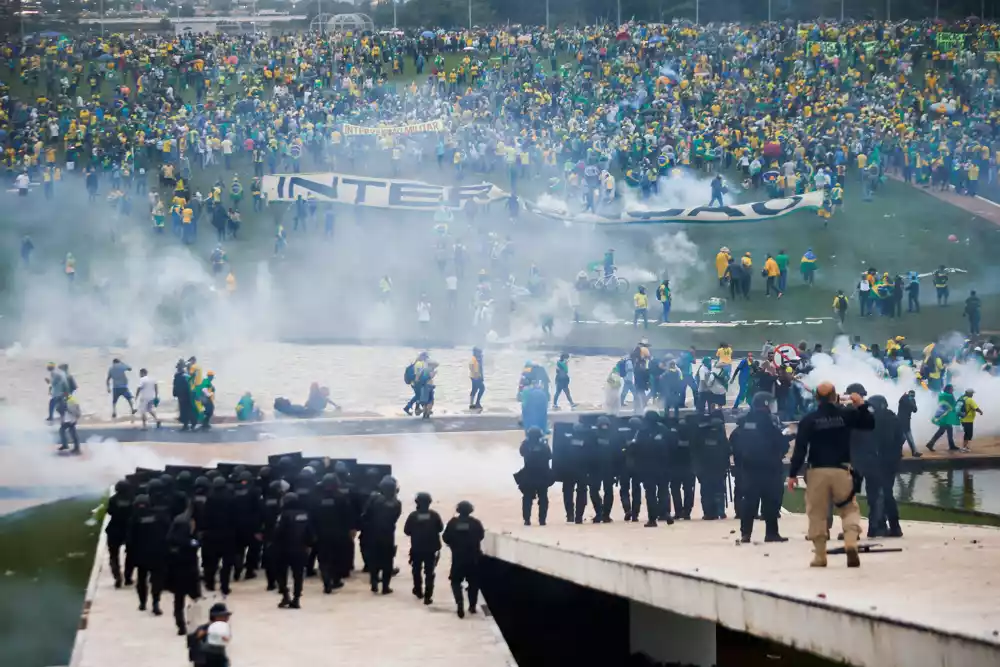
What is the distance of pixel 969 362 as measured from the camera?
31250mm

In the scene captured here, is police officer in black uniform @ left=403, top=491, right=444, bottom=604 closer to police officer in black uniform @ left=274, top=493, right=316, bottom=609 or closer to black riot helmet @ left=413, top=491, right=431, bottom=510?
black riot helmet @ left=413, top=491, right=431, bottom=510


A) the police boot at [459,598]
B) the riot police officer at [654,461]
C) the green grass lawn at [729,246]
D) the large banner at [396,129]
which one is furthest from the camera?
the large banner at [396,129]

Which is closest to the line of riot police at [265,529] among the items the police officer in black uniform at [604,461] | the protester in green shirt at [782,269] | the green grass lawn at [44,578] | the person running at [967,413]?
the green grass lawn at [44,578]

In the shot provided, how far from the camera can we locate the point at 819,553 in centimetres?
1288

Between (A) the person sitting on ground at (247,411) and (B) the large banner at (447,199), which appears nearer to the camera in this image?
(A) the person sitting on ground at (247,411)

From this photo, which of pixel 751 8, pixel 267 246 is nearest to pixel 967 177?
pixel 751 8

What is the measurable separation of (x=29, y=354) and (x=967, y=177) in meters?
25.1

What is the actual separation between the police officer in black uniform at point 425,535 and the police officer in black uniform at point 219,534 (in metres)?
1.87

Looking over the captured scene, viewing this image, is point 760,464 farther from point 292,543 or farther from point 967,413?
point 967,413

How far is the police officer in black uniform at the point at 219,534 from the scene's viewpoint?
17.4 meters

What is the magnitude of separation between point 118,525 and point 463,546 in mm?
3955

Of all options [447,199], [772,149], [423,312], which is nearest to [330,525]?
[423,312]

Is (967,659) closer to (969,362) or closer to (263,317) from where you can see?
(969,362)

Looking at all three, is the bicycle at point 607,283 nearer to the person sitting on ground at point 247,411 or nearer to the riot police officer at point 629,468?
the person sitting on ground at point 247,411
